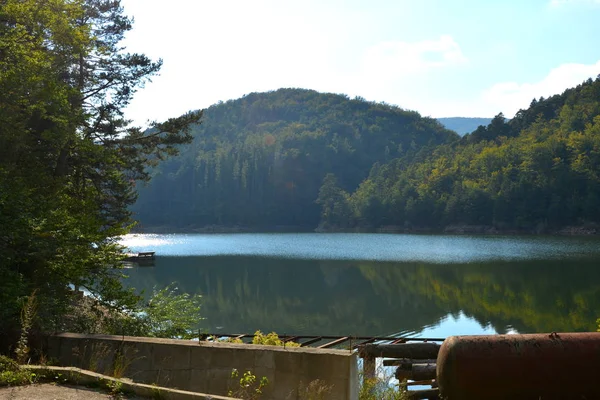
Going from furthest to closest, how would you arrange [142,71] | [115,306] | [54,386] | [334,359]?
[142,71] < [115,306] < [334,359] < [54,386]

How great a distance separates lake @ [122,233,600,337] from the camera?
26109mm

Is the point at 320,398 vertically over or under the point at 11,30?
under

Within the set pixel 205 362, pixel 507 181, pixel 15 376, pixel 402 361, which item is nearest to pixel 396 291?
pixel 402 361

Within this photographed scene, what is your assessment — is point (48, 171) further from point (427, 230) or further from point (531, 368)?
point (427, 230)

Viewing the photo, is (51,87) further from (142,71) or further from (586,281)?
(586,281)

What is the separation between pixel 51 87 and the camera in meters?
13.4

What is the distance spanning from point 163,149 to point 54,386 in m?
18.8

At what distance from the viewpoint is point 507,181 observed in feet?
366

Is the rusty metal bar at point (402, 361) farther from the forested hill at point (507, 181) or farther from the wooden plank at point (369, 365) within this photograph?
the forested hill at point (507, 181)

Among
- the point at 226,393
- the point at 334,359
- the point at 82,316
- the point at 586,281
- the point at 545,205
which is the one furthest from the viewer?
the point at 545,205

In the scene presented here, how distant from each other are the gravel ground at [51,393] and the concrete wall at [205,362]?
0.95 meters

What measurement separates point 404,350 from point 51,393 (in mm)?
9598

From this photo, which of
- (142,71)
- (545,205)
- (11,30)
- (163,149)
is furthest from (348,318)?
(545,205)

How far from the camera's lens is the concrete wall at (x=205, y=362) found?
22.9ft
